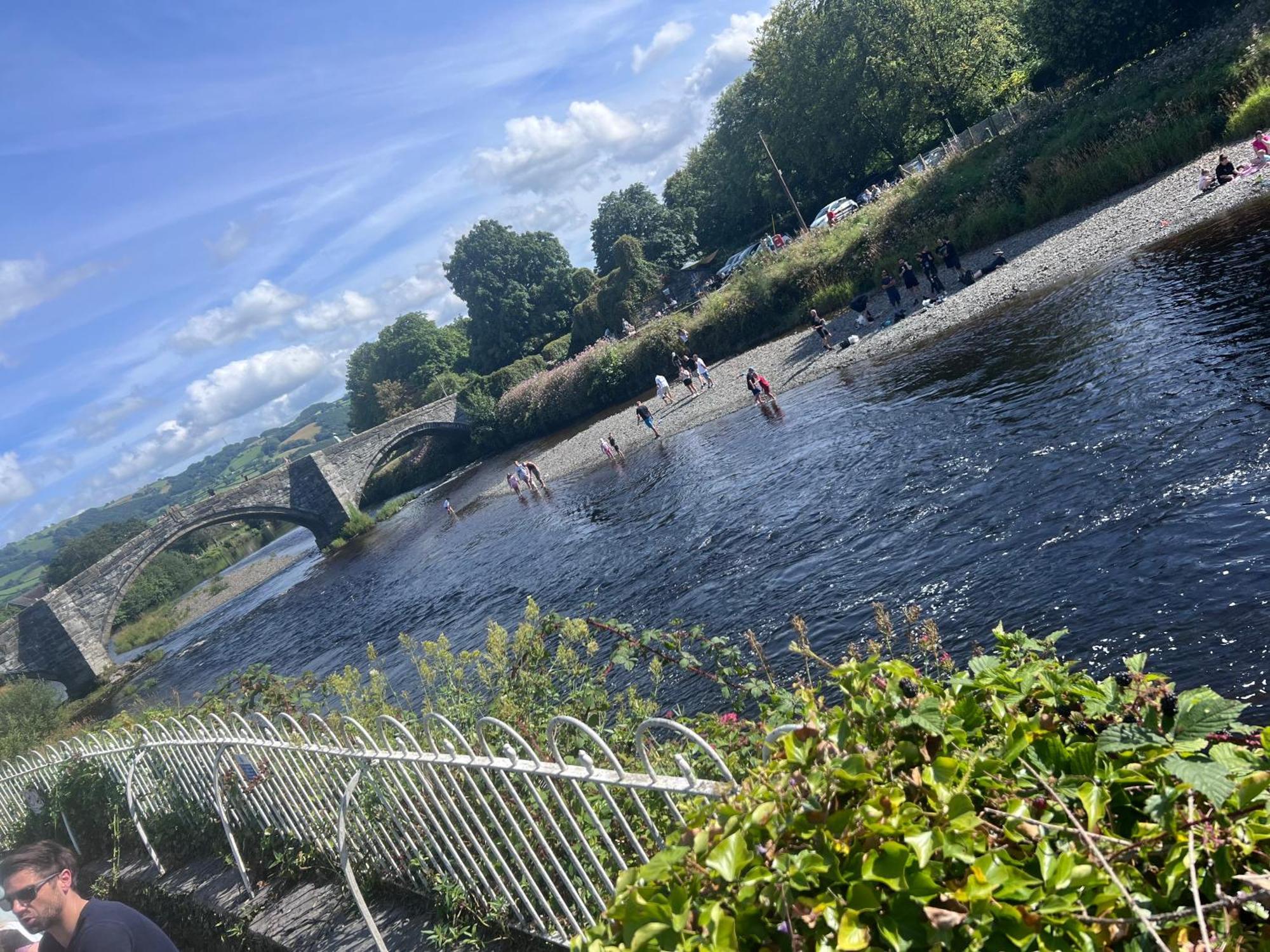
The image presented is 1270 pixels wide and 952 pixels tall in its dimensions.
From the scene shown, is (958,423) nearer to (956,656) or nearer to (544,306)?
(956,656)

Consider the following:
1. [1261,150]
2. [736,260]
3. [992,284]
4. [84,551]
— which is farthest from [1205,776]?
[84,551]

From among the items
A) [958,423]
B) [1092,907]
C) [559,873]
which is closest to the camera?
[1092,907]

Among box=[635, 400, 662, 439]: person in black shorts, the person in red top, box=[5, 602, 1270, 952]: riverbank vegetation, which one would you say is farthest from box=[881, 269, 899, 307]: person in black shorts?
box=[5, 602, 1270, 952]: riverbank vegetation

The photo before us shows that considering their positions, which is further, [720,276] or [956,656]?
[720,276]

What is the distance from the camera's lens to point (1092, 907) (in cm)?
200

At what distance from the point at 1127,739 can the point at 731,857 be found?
3.78 feet

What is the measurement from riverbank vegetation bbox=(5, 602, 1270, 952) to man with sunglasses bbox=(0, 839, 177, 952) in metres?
3.91

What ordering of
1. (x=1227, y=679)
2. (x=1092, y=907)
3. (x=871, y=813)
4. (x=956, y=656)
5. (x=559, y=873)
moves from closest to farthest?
1. (x=1092, y=907)
2. (x=871, y=813)
3. (x=559, y=873)
4. (x=1227, y=679)
5. (x=956, y=656)

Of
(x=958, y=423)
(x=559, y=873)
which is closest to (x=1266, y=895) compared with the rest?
(x=559, y=873)

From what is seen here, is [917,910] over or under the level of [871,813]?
under

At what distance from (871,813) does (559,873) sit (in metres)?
2.99

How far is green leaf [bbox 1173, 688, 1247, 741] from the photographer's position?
Result: 2.18 metres

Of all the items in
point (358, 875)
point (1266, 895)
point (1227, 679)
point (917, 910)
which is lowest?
point (1227, 679)

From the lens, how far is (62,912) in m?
5.07
